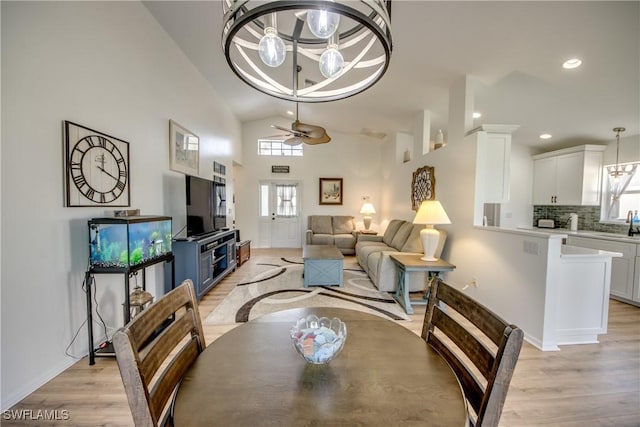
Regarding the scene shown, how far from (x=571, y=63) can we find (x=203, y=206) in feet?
14.8

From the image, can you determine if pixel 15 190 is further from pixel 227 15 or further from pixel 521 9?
pixel 521 9

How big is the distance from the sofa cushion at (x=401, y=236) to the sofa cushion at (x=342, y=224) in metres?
1.87

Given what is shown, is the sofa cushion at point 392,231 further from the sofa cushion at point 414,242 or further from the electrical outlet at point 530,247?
the electrical outlet at point 530,247

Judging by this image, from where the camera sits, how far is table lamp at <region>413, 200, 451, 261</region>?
2.94 m

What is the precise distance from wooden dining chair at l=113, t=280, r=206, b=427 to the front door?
5826 millimetres

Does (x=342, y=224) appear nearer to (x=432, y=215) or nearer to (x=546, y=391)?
(x=432, y=215)

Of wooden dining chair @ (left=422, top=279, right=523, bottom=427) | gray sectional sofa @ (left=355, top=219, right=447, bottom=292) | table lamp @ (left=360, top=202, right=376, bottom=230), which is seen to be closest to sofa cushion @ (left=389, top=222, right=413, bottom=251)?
gray sectional sofa @ (left=355, top=219, right=447, bottom=292)

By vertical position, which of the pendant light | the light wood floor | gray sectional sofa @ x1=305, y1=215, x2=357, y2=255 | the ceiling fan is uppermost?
the ceiling fan

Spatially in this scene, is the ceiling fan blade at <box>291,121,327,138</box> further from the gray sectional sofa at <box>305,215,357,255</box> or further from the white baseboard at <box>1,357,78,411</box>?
the white baseboard at <box>1,357,78,411</box>

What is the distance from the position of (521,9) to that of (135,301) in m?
3.92

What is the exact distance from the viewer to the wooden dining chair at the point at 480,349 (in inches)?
26.4

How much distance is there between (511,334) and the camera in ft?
2.19

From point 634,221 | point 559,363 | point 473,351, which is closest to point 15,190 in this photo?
point 473,351

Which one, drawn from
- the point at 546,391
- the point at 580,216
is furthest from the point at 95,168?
the point at 580,216
